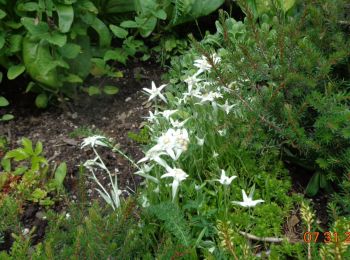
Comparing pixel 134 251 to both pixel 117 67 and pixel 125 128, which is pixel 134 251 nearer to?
pixel 125 128

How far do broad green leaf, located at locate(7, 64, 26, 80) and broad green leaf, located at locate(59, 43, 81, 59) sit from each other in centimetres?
25

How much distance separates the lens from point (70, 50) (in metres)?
2.95

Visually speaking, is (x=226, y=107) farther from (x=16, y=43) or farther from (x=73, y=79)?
(x=16, y=43)

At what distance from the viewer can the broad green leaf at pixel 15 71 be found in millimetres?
2955

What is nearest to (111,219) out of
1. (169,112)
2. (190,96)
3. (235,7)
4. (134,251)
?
(134,251)

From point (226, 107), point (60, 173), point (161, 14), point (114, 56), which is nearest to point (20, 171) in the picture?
point (60, 173)

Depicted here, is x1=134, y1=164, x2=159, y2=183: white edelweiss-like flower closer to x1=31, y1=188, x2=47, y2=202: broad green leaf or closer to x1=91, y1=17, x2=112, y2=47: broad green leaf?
x1=31, y1=188, x2=47, y2=202: broad green leaf

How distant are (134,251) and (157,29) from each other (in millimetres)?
2121

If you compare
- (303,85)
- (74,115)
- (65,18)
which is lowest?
(74,115)

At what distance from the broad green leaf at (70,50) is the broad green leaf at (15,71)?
0.25m

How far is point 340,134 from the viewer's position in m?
2.01

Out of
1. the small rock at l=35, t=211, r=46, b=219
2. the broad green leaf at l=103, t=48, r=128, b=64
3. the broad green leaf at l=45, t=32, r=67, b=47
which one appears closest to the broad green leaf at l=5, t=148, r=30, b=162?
the small rock at l=35, t=211, r=46, b=219

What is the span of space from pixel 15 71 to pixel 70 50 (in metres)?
0.34

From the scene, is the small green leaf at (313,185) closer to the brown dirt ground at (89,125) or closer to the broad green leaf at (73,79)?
the brown dirt ground at (89,125)
